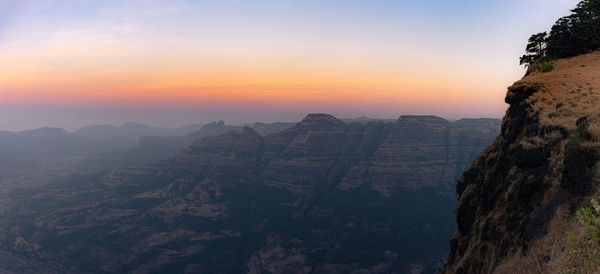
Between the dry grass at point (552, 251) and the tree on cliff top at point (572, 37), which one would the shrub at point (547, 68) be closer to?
the tree on cliff top at point (572, 37)

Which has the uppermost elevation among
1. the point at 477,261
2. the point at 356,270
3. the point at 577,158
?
the point at 577,158

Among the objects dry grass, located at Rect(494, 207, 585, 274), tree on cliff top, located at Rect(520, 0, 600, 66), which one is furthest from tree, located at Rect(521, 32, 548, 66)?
dry grass, located at Rect(494, 207, 585, 274)

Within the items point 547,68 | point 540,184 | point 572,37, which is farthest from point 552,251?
point 572,37

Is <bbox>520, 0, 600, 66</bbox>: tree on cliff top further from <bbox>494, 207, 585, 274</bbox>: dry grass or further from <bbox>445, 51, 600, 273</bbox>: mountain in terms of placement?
<bbox>494, 207, 585, 274</bbox>: dry grass

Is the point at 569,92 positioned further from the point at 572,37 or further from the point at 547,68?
the point at 572,37

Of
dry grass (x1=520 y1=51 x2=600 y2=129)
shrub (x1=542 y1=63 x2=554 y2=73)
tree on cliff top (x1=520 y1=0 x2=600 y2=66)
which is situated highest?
tree on cliff top (x1=520 y1=0 x2=600 y2=66)

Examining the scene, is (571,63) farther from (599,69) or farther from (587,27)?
(587,27)

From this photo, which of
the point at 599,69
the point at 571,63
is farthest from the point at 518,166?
the point at 571,63
